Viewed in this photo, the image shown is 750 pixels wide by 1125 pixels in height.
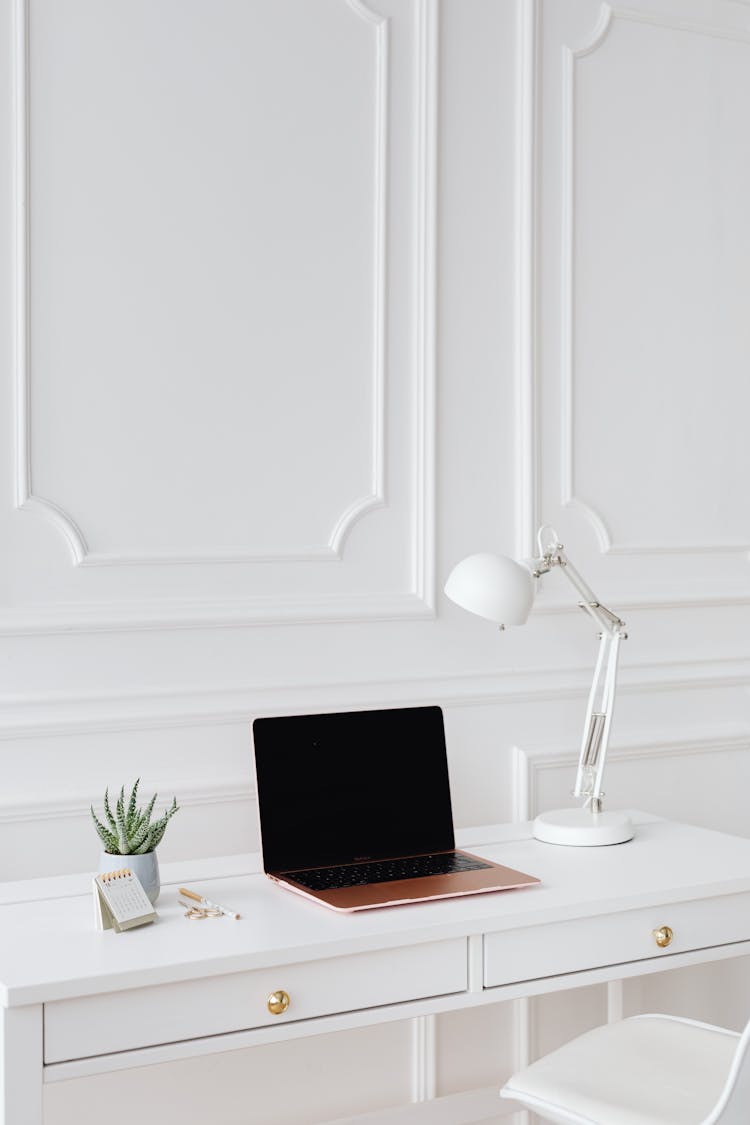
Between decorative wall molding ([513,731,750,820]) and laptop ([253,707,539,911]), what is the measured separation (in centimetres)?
35

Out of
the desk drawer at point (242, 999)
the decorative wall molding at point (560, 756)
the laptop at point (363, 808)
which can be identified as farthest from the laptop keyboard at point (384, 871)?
the decorative wall molding at point (560, 756)

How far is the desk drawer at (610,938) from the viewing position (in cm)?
169

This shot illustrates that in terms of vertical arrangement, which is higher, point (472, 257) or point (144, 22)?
point (144, 22)

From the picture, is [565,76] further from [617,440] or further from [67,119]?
[67,119]

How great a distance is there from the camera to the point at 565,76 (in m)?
2.35

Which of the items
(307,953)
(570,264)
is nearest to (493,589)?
(307,953)

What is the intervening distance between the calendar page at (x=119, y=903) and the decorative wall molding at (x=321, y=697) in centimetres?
40

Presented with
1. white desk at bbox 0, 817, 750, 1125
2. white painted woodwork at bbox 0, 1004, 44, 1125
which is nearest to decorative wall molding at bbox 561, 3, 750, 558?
white desk at bbox 0, 817, 750, 1125

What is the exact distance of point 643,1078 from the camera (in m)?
1.75

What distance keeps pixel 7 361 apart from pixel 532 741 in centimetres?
114

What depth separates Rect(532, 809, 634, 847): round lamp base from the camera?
2.02 meters

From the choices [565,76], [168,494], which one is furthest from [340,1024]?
[565,76]

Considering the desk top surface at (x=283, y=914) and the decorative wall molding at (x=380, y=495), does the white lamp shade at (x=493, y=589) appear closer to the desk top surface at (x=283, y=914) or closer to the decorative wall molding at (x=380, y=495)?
the decorative wall molding at (x=380, y=495)

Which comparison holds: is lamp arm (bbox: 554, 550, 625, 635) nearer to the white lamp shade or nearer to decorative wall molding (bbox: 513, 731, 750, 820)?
the white lamp shade
